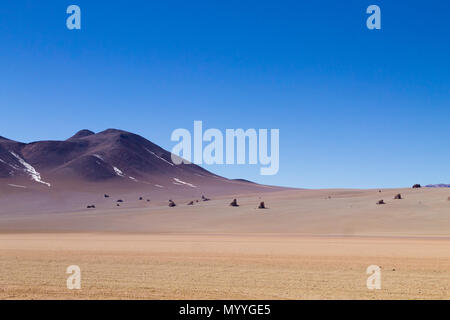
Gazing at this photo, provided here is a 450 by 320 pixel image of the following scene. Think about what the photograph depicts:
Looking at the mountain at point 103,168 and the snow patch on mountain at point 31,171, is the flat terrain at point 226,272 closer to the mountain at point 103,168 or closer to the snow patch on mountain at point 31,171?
the mountain at point 103,168

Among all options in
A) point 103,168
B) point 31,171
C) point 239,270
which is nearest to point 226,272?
point 239,270

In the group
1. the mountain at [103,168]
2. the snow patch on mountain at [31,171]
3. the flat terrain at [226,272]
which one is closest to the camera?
the flat terrain at [226,272]

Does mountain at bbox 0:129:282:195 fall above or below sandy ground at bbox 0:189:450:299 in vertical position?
above

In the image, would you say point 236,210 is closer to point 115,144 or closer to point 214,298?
point 214,298

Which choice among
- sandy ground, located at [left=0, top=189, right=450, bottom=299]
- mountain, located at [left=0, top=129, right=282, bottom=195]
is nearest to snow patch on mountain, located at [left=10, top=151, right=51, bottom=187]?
mountain, located at [left=0, top=129, right=282, bottom=195]

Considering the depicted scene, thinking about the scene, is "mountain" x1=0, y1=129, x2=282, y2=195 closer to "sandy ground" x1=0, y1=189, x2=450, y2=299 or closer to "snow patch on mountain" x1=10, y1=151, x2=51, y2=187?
"snow patch on mountain" x1=10, y1=151, x2=51, y2=187

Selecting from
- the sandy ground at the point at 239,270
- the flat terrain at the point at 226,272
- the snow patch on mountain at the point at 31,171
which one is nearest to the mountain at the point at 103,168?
the snow patch on mountain at the point at 31,171

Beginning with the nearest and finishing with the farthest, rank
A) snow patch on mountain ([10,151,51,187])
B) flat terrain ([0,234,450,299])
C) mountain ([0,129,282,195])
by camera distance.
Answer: flat terrain ([0,234,450,299])
snow patch on mountain ([10,151,51,187])
mountain ([0,129,282,195])

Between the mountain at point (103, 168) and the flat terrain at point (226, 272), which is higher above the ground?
the mountain at point (103, 168)

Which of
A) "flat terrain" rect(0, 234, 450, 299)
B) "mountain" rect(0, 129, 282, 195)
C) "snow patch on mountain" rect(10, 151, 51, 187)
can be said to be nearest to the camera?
"flat terrain" rect(0, 234, 450, 299)
